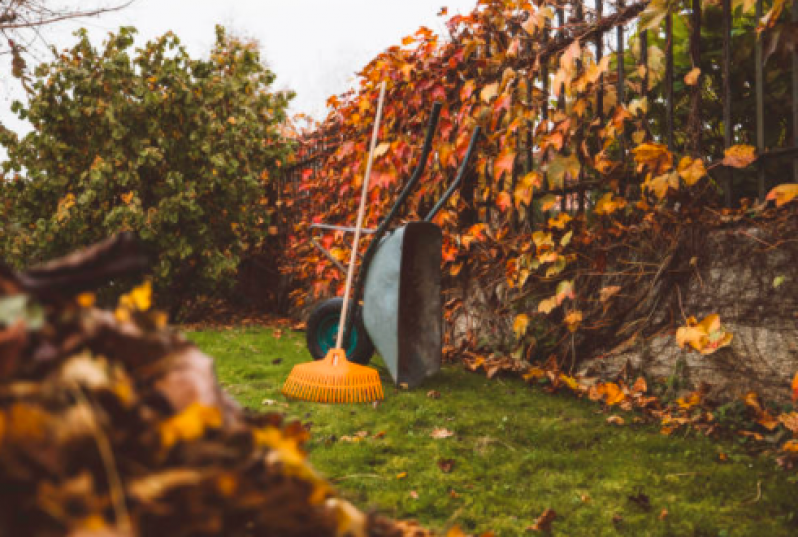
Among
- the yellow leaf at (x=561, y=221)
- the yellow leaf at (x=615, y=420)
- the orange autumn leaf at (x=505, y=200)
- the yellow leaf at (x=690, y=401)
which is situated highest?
the orange autumn leaf at (x=505, y=200)

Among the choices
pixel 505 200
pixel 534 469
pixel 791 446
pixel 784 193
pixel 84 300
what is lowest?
A: pixel 534 469

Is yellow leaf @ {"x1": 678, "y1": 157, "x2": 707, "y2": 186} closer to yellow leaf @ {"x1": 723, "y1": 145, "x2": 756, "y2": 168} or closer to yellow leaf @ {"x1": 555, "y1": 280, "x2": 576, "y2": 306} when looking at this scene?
yellow leaf @ {"x1": 723, "y1": 145, "x2": 756, "y2": 168}

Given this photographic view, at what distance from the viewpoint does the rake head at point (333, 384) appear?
264 centimetres

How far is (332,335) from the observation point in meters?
3.42

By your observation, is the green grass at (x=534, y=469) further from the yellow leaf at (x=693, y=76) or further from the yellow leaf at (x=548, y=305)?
the yellow leaf at (x=693, y=76)

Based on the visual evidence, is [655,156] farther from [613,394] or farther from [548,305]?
[613,394]

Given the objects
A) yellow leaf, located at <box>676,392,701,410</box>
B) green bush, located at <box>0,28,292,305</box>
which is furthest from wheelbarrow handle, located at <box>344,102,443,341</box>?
green bush, located at <box>0,28,292,305</box>

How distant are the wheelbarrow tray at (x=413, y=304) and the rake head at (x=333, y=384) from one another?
0.14 m

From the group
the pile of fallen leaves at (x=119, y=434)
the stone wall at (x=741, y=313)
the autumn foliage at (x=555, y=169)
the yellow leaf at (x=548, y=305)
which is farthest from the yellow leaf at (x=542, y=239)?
the pile of fallen leaves at (x=119, y=434)

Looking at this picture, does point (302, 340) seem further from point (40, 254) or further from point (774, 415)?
point (774, 415)

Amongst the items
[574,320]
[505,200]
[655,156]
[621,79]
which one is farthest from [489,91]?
[574,320]

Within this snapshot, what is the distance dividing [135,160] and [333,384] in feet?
11.9

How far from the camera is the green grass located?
5.07 feet

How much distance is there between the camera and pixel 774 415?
2.05 m
